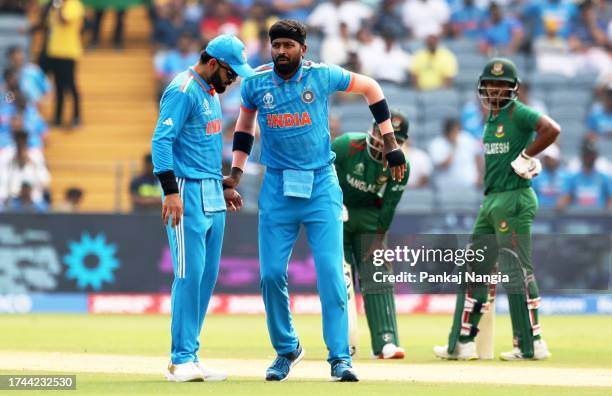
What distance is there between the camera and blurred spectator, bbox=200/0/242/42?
2473 centimetres

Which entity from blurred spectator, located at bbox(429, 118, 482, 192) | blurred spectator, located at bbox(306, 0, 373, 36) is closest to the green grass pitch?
blurred spectator, located at bbox(429, 118, 482, 192)

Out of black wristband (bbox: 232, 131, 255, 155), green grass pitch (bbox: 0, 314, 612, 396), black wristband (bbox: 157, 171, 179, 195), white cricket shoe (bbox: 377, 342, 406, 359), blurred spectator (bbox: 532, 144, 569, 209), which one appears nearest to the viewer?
green grass pitch (bbox: 0, 314, 612, 396)

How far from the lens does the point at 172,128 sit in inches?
399

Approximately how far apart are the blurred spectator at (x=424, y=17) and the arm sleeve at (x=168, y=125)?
15557mm

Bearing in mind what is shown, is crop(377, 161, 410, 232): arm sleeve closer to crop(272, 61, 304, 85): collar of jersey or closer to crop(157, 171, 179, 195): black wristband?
crop(272, 61, 304, 85): collar of jersey

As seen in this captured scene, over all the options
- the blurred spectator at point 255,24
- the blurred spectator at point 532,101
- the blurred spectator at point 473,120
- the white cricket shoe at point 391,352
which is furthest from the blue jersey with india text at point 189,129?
the blurred spectator at point 255,24

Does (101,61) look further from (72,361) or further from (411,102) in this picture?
(72,361)

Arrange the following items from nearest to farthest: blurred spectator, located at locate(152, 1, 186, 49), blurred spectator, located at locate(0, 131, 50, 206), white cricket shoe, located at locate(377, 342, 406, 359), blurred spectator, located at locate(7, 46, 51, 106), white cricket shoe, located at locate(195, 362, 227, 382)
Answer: white cricket shoe, located at locate(195, 362, 227, 382)
white cricket shoe, located at locate(377, 342, 406, 359)
blurred spectator, located at locate(0, 131, 50, 206)
blurred spectator, located at locate(7, 46, 51, 106)
blurred spectator, located at locate(152, 1, 186, 49)

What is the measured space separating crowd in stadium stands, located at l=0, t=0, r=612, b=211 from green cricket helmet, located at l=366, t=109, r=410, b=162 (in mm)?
7947

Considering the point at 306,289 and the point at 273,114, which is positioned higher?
the point at 273,114

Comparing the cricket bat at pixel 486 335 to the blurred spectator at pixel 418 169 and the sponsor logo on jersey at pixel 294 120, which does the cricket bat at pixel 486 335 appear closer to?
the sponsor logo on jersey at pixel 294 120

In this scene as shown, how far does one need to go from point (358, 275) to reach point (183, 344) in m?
3.44

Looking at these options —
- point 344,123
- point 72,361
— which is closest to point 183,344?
point 72,361

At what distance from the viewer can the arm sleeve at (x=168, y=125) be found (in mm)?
10047
